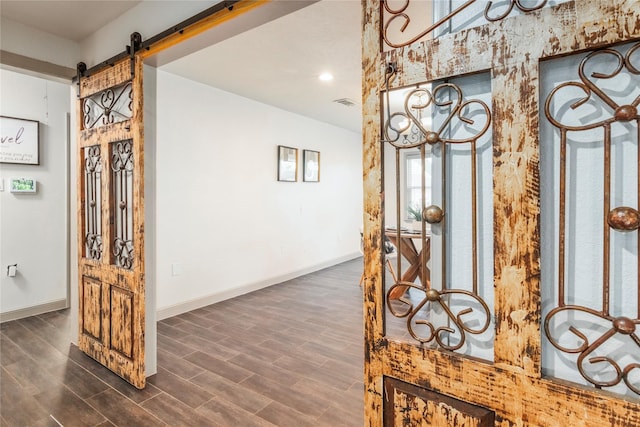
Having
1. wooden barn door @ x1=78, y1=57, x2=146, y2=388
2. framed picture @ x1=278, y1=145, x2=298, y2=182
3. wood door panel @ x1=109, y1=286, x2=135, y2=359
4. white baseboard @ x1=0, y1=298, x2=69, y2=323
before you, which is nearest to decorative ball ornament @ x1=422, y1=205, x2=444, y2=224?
wooden barn door @ x1=78, y1=57, x2=146, y2=388

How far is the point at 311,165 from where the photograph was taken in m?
5.73

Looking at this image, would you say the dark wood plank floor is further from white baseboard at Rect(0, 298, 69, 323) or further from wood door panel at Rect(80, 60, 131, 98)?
wood door panel at Rect(80, 60, 131, 98)

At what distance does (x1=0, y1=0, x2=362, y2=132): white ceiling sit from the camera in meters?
2.29

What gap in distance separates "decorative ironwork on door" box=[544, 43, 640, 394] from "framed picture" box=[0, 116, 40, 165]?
4534 millimetres

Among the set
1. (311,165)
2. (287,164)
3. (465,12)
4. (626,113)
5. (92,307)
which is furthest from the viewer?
(311,165)

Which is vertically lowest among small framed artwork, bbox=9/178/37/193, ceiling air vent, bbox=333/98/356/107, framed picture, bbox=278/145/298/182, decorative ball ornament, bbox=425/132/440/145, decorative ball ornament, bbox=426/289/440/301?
decorative ball ornament, bbox=426/289/440/301

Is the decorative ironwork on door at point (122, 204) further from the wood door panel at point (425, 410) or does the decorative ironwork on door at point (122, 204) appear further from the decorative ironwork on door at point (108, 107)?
the wood door panel at point (425, 410)

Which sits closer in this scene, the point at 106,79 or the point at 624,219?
the point at 624,219

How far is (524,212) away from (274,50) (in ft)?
8.93

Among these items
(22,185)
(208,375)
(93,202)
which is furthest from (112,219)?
(22,185)

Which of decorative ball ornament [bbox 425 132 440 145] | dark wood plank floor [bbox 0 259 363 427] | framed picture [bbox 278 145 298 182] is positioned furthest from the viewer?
framed picture [bbox 278 145 298 182]

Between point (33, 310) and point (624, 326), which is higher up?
point (624, 326)

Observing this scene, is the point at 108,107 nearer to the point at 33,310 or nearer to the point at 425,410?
the point at 33,310

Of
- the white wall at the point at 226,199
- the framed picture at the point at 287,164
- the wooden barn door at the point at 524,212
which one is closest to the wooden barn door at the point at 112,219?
the white wall at the point at 226,199
